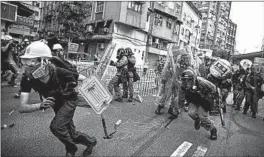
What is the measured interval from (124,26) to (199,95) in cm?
1149

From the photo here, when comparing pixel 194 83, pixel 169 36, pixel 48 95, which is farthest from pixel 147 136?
pixel 169 36

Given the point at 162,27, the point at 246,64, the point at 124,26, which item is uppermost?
the point at 162,27

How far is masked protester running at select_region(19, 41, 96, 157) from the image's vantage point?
171cm

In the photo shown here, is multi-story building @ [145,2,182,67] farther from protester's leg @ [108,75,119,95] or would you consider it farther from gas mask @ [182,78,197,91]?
gas mask @ [182,78,197,91]

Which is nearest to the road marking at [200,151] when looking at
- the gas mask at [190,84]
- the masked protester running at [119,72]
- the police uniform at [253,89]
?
the gas mask at [190,84]

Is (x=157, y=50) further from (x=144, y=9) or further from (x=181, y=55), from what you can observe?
Answer: (x=181, y=55)

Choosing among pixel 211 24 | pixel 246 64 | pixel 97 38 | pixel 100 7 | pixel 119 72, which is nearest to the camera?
pixel 119 72

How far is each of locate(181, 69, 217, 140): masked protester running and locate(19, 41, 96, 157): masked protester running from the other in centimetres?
158

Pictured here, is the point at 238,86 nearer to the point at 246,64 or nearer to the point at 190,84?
the point at 246,64

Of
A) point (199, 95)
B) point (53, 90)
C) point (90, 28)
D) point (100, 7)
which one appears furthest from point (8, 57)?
point (90, 28)

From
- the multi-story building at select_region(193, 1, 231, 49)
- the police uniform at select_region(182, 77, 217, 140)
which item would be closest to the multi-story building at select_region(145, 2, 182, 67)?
the police uniform at select_region(182, 77, 217, 140)

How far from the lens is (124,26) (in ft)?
45.0

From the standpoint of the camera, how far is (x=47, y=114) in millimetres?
3242

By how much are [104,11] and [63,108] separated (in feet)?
34.3
